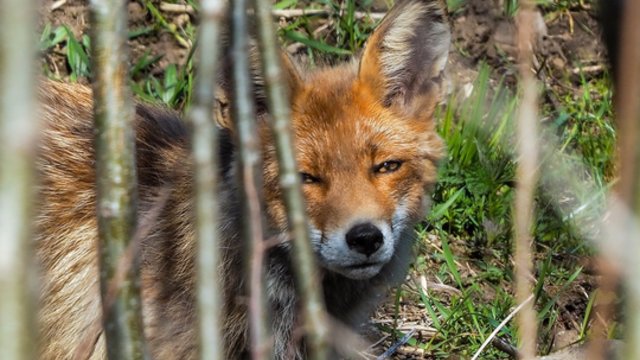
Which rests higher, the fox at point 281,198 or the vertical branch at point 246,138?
the vertical branch at point 246,138

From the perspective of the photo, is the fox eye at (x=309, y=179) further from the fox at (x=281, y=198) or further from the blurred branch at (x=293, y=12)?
the blurred branch at (x=293, y=12)

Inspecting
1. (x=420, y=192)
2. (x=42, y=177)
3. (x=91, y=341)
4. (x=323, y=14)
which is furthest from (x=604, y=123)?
(x=91, y=341)

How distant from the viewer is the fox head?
4.55 m

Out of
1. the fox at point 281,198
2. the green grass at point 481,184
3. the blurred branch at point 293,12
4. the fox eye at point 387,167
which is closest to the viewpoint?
the fox at point 281,198

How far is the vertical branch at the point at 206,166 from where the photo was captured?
252 cm

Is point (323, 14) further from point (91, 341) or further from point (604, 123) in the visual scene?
point (91, 341)

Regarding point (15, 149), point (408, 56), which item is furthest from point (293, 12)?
point (15, 149)

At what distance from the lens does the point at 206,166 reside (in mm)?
2576

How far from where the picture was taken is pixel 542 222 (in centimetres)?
Answer: 666

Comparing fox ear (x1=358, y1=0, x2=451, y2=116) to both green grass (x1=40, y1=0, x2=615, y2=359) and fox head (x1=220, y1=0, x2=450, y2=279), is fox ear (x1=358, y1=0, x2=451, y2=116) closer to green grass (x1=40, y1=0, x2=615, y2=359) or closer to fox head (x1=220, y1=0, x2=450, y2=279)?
fox head (x1=220, y1=0, x2=450, y2=279)

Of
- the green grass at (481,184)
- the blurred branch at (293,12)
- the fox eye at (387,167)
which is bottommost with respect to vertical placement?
the green grass at (481,184)

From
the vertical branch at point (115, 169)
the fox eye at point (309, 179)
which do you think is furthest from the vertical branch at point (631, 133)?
the fox eye at point (309, 179)

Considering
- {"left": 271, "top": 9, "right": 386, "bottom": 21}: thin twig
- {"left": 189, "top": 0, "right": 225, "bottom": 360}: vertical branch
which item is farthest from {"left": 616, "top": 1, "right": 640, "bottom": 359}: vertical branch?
{"left": 271, "top": 9, "right": 386, "bottom": 21}: thin twig

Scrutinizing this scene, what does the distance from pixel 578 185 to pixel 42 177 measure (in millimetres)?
Result: 3485
